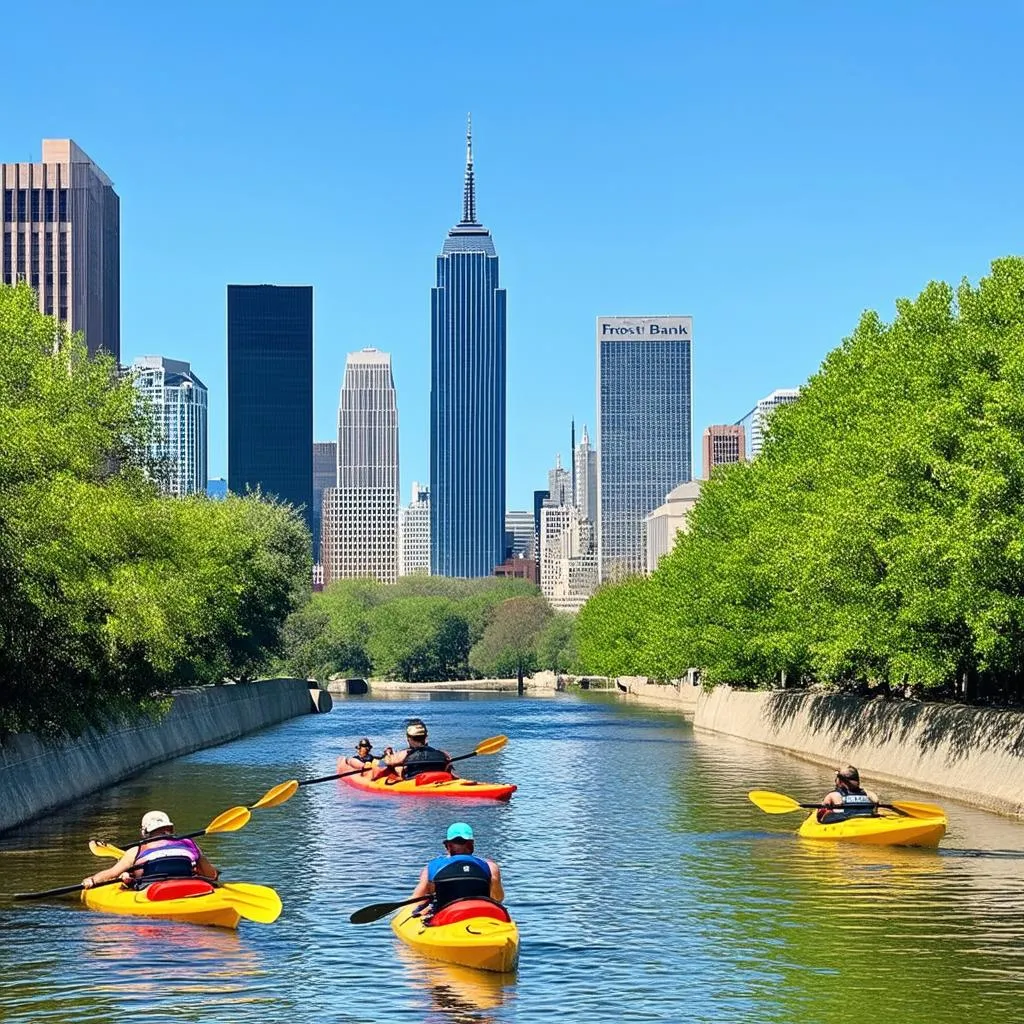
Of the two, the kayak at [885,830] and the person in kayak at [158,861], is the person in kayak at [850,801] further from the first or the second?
the person in kayak at [158,861]

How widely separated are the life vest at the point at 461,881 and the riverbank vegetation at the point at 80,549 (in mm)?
13150

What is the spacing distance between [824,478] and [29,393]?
25794 millimetres

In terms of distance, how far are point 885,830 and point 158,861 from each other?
48.6 feet

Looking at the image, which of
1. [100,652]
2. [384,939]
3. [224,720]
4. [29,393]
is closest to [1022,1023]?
[384,939]

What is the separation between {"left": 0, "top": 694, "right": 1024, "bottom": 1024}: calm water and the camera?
70.9ft

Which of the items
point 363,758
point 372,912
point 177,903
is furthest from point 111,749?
point 372,912

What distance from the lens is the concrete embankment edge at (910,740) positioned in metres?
42.1

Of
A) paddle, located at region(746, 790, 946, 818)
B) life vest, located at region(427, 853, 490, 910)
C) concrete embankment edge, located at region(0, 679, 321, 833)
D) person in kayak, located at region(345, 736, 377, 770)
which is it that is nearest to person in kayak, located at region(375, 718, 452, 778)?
person in kayak, located at region(345, 736, 377, 770)

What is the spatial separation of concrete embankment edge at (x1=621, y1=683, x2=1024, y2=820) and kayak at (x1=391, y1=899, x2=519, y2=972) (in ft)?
64.6

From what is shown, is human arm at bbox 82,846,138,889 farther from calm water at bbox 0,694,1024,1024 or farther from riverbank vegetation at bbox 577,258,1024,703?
riverbank vegetation at bbox 577,258,1024,703

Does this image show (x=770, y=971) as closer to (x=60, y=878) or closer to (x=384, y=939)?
(x=384, y=939)

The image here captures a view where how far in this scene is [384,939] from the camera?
2602cm

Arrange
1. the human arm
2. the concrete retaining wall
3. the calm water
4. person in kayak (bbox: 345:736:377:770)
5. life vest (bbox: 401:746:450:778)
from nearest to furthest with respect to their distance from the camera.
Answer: the calm water
the human arm
the concrete retaining wall
life vest (bbox: 401:746:450:778)
person in kayak (bbox: 345:736:377:770)

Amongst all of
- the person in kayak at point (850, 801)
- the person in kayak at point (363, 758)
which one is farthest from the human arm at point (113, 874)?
the person in kayak at point (363, 758)
